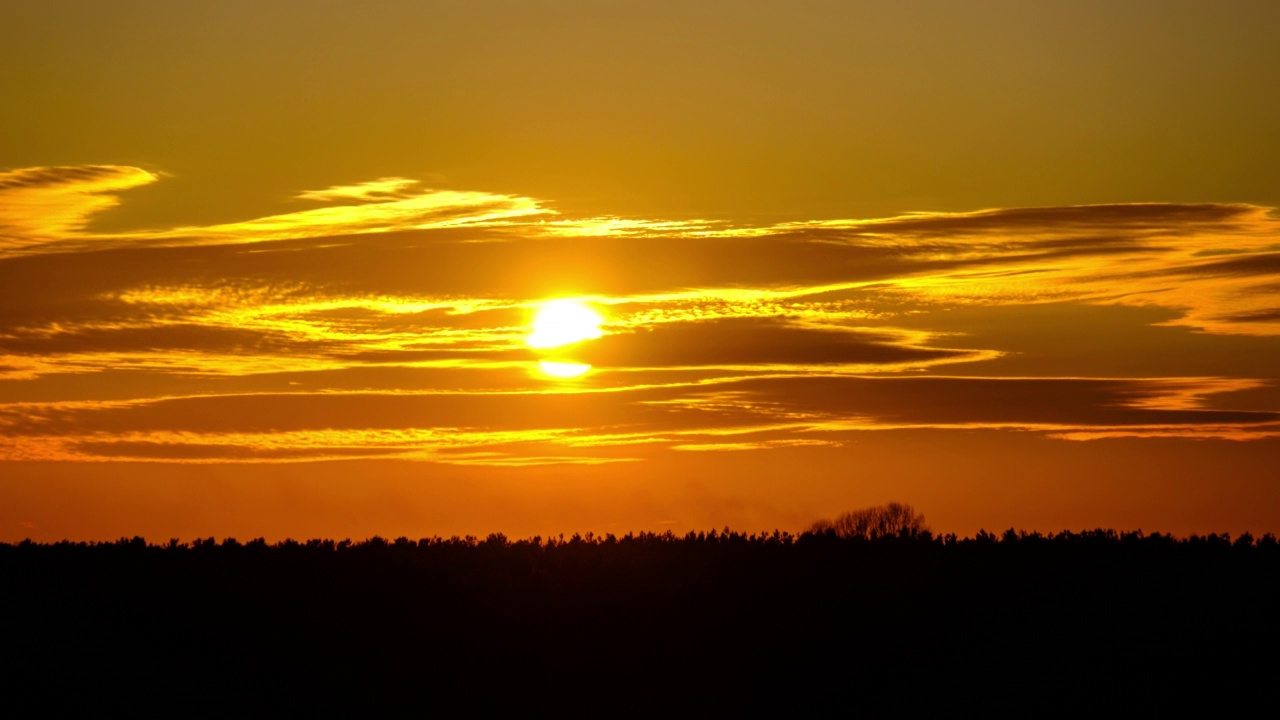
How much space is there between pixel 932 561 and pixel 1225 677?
691cm

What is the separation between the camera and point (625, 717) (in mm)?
20812

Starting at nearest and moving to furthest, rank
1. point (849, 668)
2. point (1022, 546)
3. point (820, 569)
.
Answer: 1. point (849, 668)
2. point (820, 569)
3. point (1022, 546)

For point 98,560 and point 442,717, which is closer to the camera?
point 442,717

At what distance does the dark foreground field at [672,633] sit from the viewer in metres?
21.4

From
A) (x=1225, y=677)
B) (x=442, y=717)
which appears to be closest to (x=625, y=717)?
(x=442, y=717)

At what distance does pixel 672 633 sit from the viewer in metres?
23.4

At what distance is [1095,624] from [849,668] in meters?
4.37

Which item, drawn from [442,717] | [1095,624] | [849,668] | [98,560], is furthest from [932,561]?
[98,560]

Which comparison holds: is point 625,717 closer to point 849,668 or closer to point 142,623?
point 849,668

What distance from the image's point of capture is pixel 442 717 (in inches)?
818

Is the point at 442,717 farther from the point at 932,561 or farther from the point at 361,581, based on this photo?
the point at 932,561

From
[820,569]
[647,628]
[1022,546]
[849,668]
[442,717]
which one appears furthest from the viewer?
[1022,546]

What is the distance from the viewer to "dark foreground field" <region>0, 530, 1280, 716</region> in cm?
2138

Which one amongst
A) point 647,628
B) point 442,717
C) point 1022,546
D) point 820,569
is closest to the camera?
point 442,717
